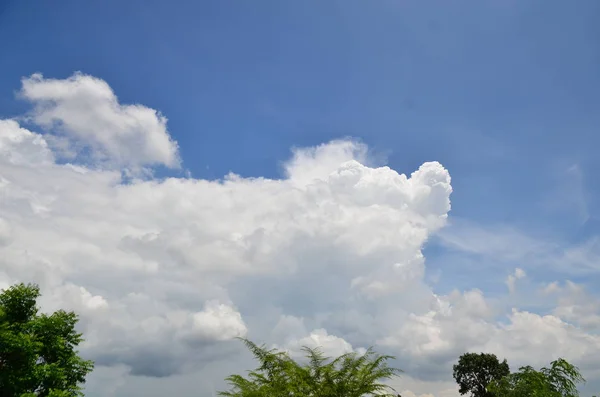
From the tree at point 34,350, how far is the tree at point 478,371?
5727 centimetres

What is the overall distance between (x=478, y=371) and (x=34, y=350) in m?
62.8

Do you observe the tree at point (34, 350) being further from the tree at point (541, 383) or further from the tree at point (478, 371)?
the tree at point (478, 371)

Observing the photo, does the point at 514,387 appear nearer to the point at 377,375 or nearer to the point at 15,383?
the point at 377,375

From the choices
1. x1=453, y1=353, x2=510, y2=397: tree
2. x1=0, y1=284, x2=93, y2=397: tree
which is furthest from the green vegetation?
x1=453, y1=353, x2=510, y2=397: tree

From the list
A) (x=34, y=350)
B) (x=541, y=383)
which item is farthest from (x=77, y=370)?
(x=541, y=383)

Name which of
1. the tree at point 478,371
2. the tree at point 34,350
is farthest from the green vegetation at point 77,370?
the tree at point 478,371

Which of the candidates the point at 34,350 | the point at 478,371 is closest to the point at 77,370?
the point at 34,350

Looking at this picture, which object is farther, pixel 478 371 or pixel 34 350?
pixel 478 371

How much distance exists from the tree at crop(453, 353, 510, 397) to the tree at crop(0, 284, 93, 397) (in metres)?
57.3

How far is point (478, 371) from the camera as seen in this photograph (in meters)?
69.1

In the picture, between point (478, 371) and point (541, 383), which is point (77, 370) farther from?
point (478, 371)

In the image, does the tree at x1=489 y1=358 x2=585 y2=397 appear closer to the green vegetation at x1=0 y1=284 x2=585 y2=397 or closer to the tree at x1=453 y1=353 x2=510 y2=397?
the green vegetation at x1=0 y1=284 x2=585 y2=397

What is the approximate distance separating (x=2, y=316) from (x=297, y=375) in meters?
19.9

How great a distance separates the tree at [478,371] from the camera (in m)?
68.1
